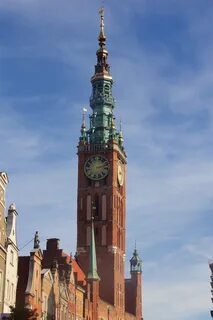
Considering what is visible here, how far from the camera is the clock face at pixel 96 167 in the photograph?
132000mm

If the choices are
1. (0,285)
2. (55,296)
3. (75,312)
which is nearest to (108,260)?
(75,312)

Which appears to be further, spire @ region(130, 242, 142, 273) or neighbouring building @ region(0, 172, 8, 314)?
spire @ region(130, 242, 142, 273)

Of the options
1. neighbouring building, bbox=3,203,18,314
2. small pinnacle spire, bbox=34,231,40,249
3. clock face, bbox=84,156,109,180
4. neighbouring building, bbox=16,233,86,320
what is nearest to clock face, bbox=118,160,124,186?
clock face, bbox=84,156,109,180

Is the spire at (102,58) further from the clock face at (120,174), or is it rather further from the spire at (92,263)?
the spire at (92,263)

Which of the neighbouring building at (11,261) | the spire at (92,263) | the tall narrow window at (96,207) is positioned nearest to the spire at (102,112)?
the tall narrow window at (96,207)

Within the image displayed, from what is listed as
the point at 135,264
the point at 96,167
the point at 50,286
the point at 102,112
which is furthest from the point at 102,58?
the point at 50,286

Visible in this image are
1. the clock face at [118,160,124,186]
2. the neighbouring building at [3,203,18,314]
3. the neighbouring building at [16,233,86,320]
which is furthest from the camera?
the clock face at [118,160,124,186]

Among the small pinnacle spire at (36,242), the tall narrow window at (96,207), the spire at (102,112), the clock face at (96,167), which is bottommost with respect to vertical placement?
the small pinnacle spire at (36,242)

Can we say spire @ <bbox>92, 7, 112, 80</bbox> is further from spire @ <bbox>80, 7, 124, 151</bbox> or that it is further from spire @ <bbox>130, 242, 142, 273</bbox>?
spire @ <bbox>130, 242, 142, 273</bbox>

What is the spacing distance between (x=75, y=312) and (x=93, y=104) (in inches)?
1988

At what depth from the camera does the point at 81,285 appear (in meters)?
106

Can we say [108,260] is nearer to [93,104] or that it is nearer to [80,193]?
[80,193]

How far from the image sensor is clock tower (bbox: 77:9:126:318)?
4951 inches

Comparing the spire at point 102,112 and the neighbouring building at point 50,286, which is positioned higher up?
the spire at point 102,112
